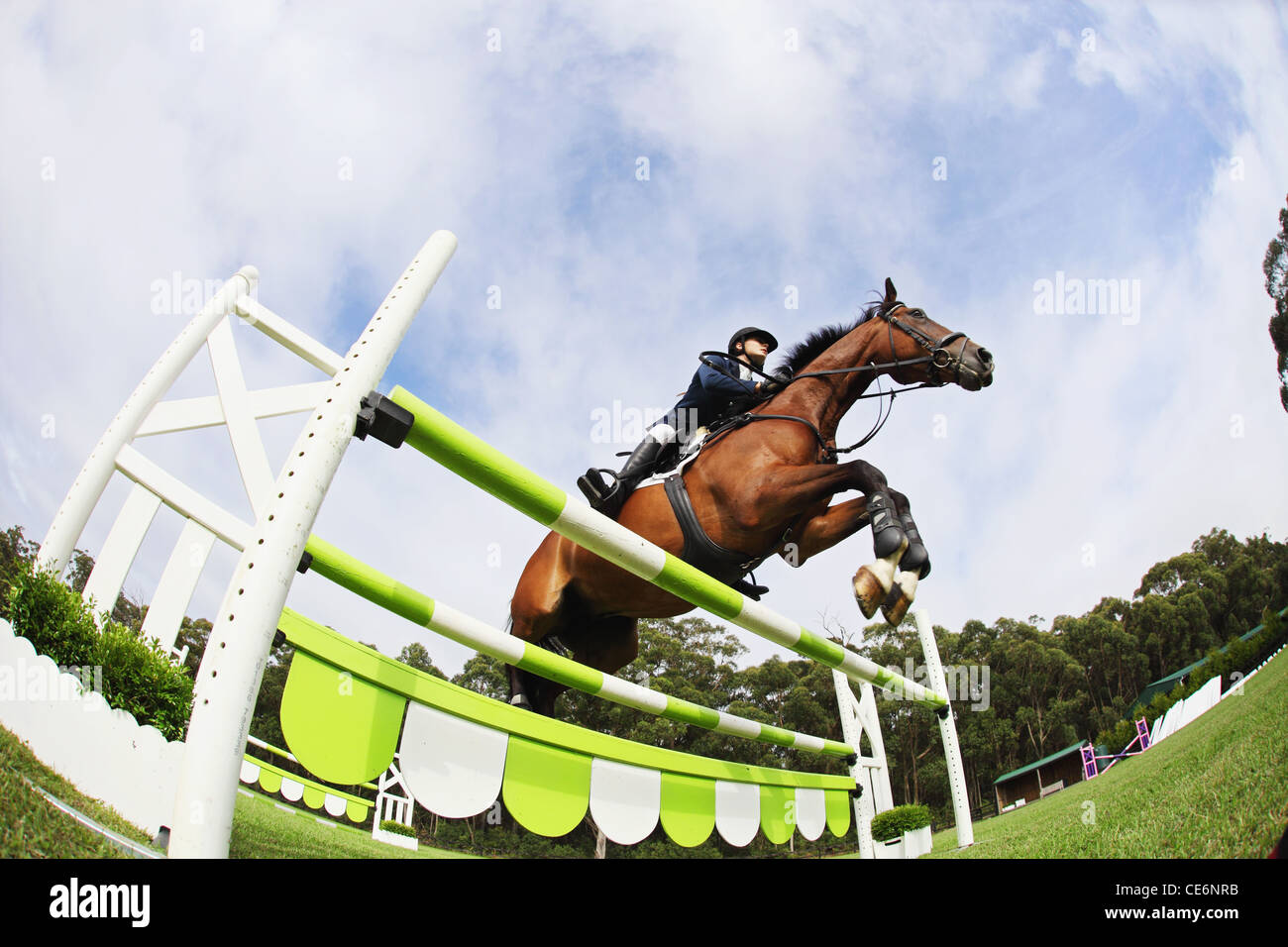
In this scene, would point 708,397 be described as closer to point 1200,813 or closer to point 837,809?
point 1200,813

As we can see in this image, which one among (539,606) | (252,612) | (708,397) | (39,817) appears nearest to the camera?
(252,612)

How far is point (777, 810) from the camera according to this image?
13.7ft

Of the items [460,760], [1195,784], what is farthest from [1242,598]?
[460,760]

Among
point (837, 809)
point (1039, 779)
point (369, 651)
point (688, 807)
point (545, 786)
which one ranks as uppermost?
point (369, 651)

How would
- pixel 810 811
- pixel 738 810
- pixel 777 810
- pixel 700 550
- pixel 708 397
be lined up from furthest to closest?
1. pixel 810 811
2. pixel 777 810
3. pixel 738 810
4. pixel 708 397
5. pixel 700 550

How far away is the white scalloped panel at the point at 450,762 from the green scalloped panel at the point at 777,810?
6.73 ft

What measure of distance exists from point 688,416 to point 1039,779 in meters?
28.4

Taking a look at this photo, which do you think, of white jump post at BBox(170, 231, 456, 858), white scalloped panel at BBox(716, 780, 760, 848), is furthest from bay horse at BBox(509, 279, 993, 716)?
white jump post at BBox(170, 231, 456, 858)

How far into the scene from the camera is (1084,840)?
9.02 ft

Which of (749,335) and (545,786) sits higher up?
(749,335)

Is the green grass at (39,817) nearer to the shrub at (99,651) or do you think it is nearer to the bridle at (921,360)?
the shrub at (99,651)

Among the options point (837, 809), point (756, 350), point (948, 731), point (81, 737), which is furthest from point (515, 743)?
point (948, 731)

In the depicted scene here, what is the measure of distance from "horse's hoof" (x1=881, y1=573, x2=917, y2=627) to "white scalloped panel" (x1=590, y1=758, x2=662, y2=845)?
154cm
